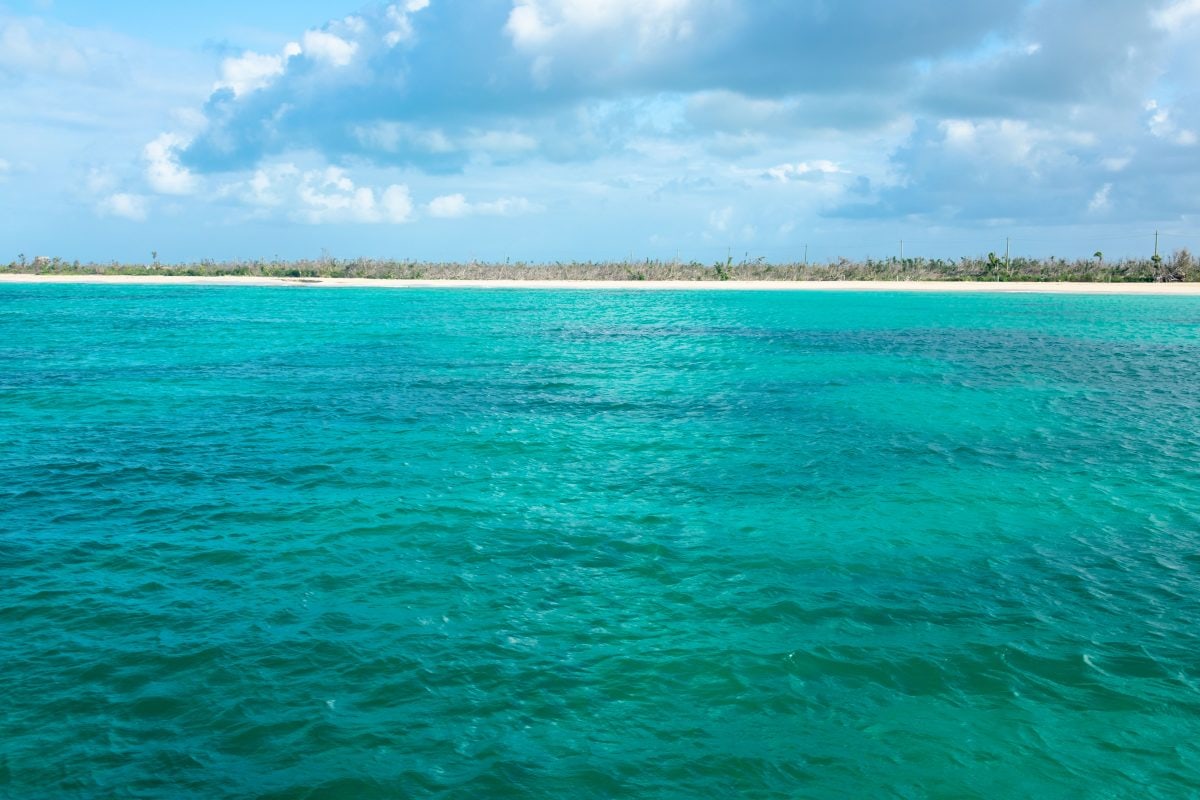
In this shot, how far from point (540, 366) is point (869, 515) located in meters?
16.6

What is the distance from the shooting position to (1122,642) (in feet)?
24.0

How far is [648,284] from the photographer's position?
3374 inches

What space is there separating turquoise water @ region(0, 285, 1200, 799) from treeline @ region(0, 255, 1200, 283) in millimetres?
66251

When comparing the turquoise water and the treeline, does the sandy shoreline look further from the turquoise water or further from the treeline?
the turquoise water

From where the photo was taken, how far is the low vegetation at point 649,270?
78.1 m

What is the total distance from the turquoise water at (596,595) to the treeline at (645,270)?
66.3 metres

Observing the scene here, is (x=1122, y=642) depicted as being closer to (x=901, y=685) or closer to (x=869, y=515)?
(x=901, y=685)

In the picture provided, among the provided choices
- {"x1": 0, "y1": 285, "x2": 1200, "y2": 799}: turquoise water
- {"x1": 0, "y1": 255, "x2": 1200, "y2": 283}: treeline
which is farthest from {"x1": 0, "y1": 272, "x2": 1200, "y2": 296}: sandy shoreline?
{"x1": 0, "y1": 285, "x2": 1200, "y2": 799}: turquoise water

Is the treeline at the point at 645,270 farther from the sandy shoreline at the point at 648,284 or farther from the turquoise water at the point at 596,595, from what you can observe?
the turquoise water at the point at 596,595

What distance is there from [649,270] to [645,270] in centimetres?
46

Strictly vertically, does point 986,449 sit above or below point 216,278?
below

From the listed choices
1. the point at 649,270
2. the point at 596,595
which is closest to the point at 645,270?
the point at 649,270

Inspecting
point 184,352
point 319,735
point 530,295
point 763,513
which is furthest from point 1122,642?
point 530,295

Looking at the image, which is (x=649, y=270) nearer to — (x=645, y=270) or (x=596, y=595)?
(x=645, y=270)
